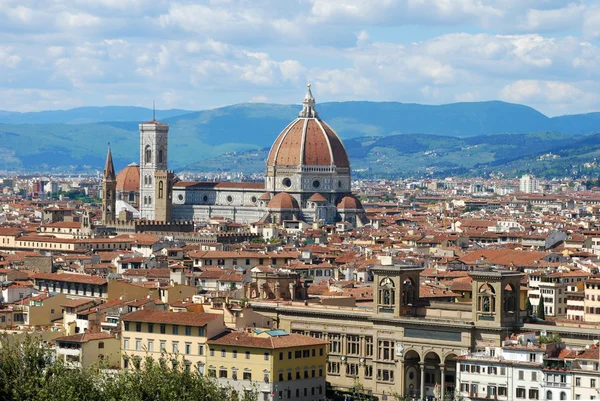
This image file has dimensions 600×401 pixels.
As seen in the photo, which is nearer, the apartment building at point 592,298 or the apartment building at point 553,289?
the apartment building at point 592,298

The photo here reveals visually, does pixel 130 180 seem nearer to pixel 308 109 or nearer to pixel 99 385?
pixel 308 109

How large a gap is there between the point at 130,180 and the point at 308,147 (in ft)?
77.6

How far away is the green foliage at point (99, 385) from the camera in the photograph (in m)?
47.8

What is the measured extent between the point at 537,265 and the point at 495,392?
41813 millimetres

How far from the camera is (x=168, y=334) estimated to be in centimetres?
5959

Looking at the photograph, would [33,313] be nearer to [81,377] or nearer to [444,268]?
[81,377]

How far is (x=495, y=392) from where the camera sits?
176 feet

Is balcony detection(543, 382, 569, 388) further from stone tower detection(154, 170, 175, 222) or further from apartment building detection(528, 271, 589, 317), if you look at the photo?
stone tower detection(154, 170, 175, 222)

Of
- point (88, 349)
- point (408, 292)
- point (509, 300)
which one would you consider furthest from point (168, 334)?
point (509, 300)

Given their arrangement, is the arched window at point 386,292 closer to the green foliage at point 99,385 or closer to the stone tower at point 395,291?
the stone tower at point 395,291

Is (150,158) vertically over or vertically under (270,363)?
over

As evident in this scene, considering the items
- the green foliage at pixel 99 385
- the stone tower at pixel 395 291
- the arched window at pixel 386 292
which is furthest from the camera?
the arched window at pixel 386 292

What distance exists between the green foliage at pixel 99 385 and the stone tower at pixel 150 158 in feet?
420

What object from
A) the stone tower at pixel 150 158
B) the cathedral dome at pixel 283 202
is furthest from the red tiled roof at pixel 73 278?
the stone tower at pixel 150 158
